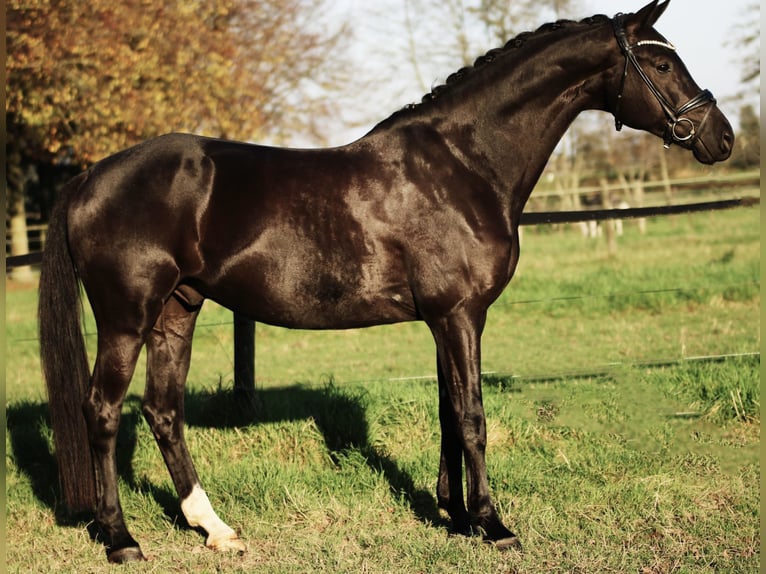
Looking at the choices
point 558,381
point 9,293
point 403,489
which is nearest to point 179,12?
point 9,293

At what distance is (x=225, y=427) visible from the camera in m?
5.63

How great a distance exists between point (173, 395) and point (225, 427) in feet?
4.13

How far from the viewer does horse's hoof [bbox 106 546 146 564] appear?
396 centimetres

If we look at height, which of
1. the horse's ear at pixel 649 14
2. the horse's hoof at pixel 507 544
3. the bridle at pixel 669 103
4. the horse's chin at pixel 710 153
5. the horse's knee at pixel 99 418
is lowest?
the horse's hoof at pixel 507 544

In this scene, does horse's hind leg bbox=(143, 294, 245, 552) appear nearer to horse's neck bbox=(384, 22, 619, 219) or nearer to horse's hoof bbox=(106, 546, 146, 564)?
horse's hoof bbox=(106, 546, 146, 564)

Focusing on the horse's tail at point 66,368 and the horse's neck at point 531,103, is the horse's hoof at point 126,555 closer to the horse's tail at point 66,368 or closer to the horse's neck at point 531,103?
the horse's tail at point 66,368

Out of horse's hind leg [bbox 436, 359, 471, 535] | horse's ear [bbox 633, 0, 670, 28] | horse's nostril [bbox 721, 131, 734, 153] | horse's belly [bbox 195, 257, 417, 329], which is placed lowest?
horse's hind leg [bbox 436, 359, 471, 535]

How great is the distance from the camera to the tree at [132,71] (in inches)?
560

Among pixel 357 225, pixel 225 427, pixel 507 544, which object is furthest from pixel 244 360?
pixel 507 544

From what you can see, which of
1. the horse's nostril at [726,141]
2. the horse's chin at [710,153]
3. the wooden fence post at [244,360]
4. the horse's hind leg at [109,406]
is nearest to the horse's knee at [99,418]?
the horse's hind leg at [109,406]

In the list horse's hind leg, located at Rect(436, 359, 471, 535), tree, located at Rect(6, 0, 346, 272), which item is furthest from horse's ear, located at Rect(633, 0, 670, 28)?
tree, located at Rect(6, 0, 346, 272)

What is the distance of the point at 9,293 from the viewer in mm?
20484

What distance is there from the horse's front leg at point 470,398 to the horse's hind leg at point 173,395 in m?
1.35

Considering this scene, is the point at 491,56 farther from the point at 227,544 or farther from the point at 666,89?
the point at 227,544
